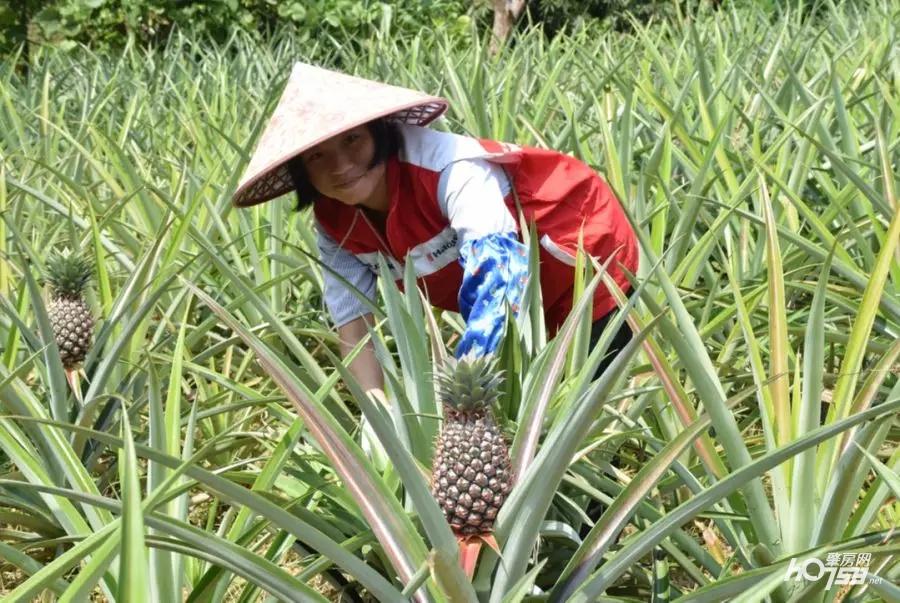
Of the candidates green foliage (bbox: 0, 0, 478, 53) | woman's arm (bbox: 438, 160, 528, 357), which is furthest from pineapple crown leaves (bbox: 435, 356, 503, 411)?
green foliage (bbox: 0, 0, 478, 53)

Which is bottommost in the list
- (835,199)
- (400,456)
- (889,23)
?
(400,456)

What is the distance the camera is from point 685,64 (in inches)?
140

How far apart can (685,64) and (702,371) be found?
105 inches

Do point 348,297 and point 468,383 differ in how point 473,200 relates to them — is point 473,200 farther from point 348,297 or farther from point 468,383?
point 468,383

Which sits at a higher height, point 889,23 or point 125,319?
point 889,23

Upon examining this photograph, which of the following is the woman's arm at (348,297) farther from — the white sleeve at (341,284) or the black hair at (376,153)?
the black hair at (376,153)

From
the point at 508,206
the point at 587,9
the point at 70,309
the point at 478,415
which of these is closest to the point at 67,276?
the point at 70,309

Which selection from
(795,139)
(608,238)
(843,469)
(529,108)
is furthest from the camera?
(529,108)

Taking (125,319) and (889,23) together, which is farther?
(889,23)

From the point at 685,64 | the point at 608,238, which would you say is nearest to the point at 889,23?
the point at 685,64

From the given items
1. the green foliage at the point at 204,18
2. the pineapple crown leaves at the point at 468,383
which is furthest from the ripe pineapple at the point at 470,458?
the green foliage at the point at 204,18

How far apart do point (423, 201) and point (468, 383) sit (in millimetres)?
696

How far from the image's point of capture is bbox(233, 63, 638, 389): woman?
151cm

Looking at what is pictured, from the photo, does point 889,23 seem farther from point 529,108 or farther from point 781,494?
point 781,494
